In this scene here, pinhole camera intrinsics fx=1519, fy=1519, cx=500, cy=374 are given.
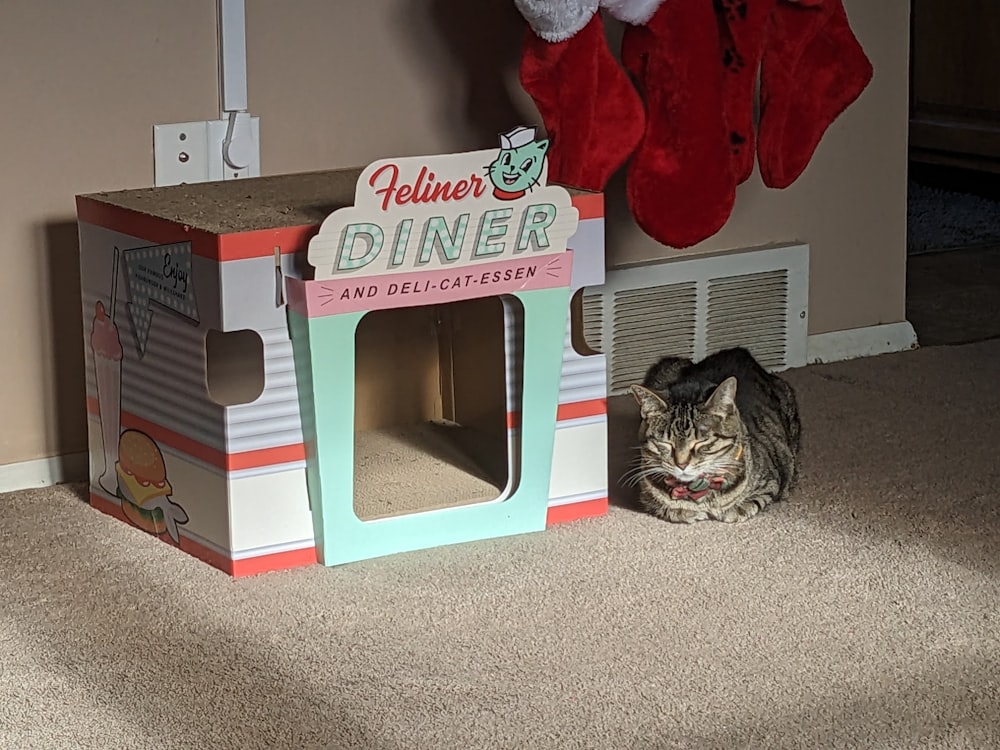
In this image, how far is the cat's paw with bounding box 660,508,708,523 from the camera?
1.80m

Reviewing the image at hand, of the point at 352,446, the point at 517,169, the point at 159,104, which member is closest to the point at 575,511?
the point at 352,446

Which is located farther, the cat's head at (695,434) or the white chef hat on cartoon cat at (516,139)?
the cat's head at (695,434)

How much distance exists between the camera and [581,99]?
1939 mm

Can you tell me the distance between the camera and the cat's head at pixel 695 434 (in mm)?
1782

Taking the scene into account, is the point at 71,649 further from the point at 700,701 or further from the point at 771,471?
the point at 771,471

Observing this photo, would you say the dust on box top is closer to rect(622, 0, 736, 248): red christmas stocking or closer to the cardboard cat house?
the cardboard cat house

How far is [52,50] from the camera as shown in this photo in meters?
1.85

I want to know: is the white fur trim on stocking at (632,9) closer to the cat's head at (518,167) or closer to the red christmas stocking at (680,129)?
the red christmas stocking at (680,129)

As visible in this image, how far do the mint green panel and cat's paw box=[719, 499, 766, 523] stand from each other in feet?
0.72

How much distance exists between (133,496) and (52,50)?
554 mm

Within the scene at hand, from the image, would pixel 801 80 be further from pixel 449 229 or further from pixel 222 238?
pixel 222 238

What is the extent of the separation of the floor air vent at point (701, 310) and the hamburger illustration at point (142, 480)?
2.45 feet

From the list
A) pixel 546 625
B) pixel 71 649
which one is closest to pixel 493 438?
pixel 546 625

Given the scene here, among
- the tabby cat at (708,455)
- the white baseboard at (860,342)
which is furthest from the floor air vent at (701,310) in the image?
Result: the tabby cat at (708,455)
